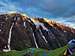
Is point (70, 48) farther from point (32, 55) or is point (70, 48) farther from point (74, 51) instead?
point (32, 55)

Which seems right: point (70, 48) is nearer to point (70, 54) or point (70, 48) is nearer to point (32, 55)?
point (70, 54)

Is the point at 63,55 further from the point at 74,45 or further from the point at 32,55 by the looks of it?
the point at 32,55

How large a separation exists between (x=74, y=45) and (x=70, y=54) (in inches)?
114

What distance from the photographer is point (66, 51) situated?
1649 inches

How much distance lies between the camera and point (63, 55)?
1657 inches

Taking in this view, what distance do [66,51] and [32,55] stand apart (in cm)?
2482

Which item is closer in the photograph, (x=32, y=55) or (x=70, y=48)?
(x=70, y=48)

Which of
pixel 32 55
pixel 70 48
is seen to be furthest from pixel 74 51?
pixel 32 55

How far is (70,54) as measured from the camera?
40156mm

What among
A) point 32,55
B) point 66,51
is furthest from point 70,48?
point 32,55

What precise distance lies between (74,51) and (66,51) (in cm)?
167

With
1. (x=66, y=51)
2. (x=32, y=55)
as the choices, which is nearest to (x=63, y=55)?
(x=66, y=51)

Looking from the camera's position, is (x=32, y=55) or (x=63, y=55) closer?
(x=63, y=55)

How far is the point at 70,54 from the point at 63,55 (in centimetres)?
223
